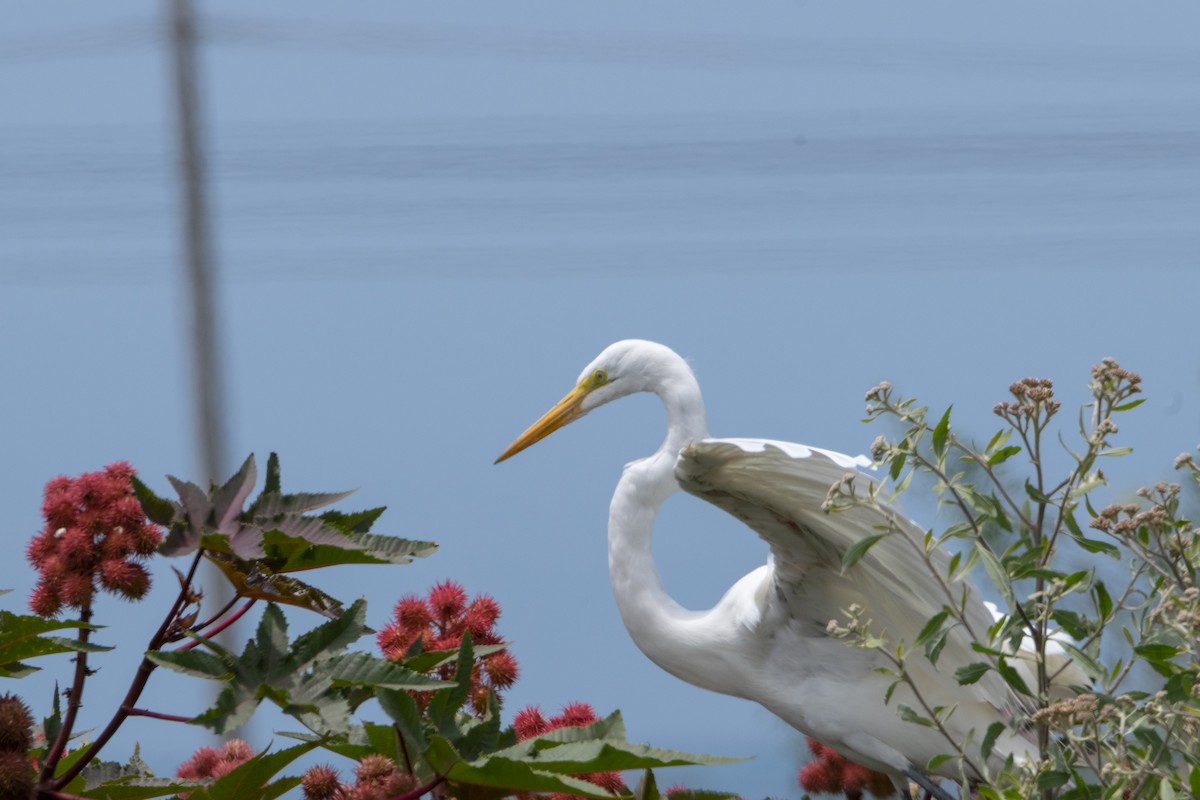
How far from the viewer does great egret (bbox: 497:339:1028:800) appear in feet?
5.32

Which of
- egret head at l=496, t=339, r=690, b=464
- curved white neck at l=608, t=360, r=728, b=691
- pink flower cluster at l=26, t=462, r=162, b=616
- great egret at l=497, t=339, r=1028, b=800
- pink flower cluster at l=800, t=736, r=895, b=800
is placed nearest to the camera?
pink flower cluster at l=26, t=462, r=162, b=616

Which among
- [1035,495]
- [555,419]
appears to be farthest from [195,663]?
[555,419]

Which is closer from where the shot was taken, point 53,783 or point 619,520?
point 53,783

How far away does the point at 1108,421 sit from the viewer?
0.86m

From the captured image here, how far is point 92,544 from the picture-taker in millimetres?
733

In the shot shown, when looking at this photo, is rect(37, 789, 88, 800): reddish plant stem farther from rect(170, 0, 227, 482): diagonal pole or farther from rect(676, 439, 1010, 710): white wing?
rect(170, 0, 227, 482): diagonal pole

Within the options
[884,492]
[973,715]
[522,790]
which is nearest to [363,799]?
[522,790]

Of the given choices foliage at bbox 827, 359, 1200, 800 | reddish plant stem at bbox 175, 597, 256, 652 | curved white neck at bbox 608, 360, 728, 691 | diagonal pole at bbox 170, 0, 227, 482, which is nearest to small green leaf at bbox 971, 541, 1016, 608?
foliage at bbox 827, 359, 1200, 800

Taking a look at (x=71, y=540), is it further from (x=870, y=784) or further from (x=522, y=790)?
(x=870, y=784)

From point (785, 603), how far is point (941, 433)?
131 centimetres

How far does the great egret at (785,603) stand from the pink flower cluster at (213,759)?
64 centimetres

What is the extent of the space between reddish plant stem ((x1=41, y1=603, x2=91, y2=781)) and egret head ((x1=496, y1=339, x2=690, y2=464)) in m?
1.87

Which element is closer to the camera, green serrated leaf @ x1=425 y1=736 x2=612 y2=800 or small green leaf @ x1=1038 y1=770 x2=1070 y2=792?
green serrated leaf @ x1=425 y1=736 x2=612 y2=800

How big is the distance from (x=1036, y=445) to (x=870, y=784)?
1143 millimetres
